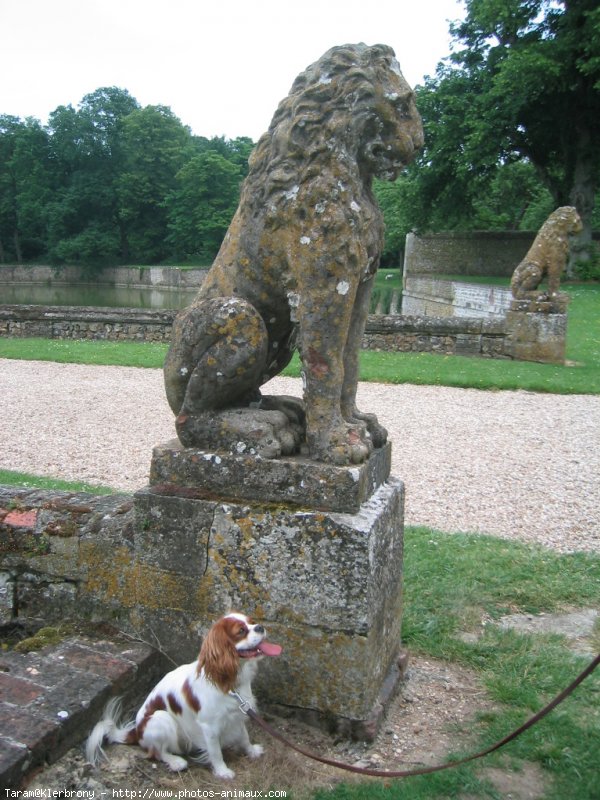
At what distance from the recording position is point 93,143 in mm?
50844

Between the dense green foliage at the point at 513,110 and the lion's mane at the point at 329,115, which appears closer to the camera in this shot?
the lion's mane at the point at 329,115

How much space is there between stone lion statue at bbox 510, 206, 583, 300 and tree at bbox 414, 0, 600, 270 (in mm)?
12968

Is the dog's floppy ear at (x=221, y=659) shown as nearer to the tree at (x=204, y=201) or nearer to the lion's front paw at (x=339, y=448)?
the lion's front paw at (x=339, y=448)

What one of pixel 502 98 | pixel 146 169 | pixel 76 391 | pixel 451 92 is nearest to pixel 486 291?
pixel 502 98

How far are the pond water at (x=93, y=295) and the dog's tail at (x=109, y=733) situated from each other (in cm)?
3240

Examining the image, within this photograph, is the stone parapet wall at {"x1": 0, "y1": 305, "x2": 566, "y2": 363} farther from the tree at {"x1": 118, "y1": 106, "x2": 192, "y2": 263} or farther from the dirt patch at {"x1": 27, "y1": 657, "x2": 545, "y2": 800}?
the tree at {"x1": 118, "y1": 106, "x2": 192, "y2": 263}

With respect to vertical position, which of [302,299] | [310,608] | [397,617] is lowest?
[397,617]

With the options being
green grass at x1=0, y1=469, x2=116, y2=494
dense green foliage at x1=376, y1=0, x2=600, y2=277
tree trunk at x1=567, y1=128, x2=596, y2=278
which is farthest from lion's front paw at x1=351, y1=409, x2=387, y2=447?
tree trunk at x1=567, y1=128, x2=596, y2=278

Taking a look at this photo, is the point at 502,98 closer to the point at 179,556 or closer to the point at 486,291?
the point at 486,291

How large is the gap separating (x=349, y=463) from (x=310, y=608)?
57 cm

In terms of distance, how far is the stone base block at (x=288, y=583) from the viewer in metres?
2.67

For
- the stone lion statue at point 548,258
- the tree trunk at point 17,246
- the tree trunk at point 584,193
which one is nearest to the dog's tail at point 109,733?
the stone lion statue at point 548,258

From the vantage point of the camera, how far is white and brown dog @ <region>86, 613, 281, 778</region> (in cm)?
240

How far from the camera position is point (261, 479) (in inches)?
110
